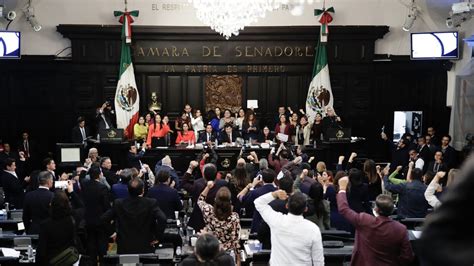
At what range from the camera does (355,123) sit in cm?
1698

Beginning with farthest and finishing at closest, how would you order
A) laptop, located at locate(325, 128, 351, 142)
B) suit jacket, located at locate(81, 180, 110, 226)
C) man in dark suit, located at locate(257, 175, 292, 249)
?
laptop, located at locate(325, 128, 351, 142), suit jacket, located at locate(81, 180, 110, 226), man in dark suit, located at locate(257, 175, 292, 249)

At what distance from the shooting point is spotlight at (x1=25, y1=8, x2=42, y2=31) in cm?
1554

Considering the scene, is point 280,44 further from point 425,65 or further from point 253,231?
point 253,231

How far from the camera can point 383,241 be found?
15.4 feet

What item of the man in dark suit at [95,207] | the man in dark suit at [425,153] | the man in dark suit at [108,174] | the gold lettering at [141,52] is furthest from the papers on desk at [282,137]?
the man in dark suit at [95,207]

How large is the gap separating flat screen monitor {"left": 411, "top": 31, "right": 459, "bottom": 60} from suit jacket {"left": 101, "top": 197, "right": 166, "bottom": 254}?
452 inches

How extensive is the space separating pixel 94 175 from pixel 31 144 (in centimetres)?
924

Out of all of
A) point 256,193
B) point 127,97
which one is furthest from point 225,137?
point 256,193

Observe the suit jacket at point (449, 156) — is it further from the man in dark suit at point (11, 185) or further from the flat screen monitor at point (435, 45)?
the man in dark suit at point (11, 185)

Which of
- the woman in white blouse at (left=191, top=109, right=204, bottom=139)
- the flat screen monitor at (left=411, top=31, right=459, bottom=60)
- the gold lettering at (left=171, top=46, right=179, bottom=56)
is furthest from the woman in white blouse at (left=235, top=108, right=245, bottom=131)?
the flat screen monitor at (left=411, top=31, right=459, bottom=60)

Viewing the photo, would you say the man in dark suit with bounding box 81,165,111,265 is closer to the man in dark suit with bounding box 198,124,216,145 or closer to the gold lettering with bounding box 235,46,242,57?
the man in dark suit with bounding box 198,124,216,145

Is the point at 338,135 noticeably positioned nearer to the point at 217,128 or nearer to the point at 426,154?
the point at 426,154

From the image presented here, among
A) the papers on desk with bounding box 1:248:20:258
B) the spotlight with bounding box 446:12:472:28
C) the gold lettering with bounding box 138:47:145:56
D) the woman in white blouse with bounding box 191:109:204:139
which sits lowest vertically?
the papers on desk with bounding box 1:248:20:258


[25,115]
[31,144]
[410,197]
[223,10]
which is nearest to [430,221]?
[410,197]
